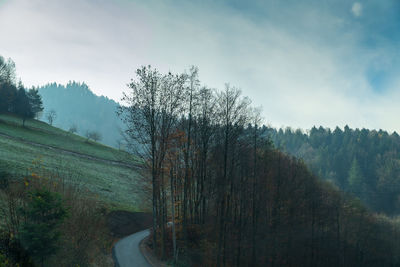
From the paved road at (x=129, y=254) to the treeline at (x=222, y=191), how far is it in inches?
71.4

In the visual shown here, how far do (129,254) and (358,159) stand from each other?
130407mm

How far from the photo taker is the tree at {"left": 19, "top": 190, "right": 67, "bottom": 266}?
10.1 m

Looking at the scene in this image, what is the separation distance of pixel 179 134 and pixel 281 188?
69.6 feet

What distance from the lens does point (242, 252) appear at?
2831 cm

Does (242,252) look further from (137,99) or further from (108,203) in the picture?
(137,99)

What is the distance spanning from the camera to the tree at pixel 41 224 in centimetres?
1013

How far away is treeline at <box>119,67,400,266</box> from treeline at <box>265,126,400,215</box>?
41.7 m

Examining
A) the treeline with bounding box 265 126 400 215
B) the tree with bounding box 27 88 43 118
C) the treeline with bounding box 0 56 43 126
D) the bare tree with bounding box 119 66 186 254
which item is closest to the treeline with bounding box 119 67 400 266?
the bare tree with bounding box 119 66 186 254

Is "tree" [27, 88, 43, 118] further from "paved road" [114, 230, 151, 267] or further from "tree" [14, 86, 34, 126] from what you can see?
"paved road" [114, 230, 151, 267]

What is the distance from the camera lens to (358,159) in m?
120

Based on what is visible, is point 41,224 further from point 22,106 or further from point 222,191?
point 22,106

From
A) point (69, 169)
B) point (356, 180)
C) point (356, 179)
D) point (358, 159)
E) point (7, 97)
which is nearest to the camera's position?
point (69, 169)

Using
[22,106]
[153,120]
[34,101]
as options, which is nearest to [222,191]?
[153,120]

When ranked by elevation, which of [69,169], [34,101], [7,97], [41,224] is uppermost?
[34,101]
